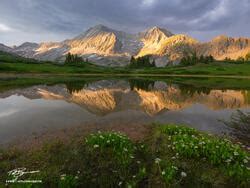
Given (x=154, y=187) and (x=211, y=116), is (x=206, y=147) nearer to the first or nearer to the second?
(x=154, y=187)

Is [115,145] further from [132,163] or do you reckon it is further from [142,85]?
[142,85]

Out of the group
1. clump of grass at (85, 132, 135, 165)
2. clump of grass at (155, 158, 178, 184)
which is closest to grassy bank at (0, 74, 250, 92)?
clump of grass at (85, 132, 135, 165)

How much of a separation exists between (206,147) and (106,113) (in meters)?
17.2

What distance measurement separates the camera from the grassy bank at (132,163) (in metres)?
10.8

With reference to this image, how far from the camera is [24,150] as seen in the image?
578 inches

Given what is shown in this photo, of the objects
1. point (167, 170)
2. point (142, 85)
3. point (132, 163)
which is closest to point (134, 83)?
point (142, 85)

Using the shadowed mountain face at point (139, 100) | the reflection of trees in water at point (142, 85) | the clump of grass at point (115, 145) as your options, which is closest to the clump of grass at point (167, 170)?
the clump of grass at point (115, 145)

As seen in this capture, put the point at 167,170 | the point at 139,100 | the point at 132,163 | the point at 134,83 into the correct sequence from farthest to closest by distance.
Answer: the point at 134,83 → the point at 139,100 → the point at 132,163 → the point at 167,170

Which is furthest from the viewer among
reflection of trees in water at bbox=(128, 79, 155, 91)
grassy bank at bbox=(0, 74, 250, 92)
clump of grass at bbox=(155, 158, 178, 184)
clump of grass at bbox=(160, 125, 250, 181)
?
reflection of trees in water at bbox=(128, 79, 155, 91)

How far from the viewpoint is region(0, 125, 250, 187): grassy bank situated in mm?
10820

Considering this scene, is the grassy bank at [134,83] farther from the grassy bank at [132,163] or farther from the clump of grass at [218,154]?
the clump of grass at [218,154]

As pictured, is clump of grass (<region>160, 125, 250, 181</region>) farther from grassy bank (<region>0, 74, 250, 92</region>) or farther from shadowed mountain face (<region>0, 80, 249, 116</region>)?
grassy bank (<region>0, 74, 250, 92</region>)

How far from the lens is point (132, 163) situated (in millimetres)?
12312

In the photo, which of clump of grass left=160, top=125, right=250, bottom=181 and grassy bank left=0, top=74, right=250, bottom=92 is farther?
grassy bank left=0, top=74, right=250, bottom=92
